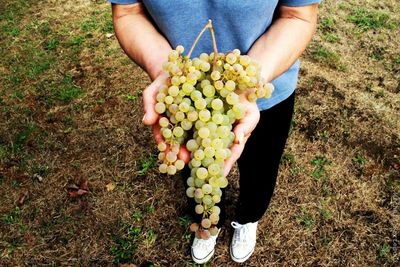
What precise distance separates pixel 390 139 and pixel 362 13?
7.05ft

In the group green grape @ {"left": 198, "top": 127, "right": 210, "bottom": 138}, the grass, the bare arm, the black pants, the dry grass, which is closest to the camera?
green grape @ {"left": 198, "top": 127, "right": 210, "bottom": 138}

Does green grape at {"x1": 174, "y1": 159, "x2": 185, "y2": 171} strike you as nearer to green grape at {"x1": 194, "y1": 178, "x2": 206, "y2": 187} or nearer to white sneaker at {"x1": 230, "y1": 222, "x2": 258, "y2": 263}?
green grape at {"x1": 194, "y1": 178, "x2": 206, "y2": 187}

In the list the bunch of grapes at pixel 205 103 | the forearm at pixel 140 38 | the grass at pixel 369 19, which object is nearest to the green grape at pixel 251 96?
the bunch of grapes at pixel 205 103

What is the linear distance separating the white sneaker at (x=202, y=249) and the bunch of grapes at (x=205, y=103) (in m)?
1.54

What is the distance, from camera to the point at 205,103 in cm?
141

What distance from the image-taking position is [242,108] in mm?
1451

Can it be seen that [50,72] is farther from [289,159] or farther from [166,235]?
[289,159]

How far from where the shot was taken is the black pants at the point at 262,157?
2.18 metres

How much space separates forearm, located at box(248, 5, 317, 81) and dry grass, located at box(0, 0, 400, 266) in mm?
1755

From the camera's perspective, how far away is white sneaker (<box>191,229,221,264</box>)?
294 centimetres

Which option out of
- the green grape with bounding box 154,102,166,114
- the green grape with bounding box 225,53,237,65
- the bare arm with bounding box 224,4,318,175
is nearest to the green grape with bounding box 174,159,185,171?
the green grape with bounding box 154,102,166,114

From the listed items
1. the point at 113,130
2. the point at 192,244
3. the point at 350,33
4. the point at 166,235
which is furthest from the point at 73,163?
the point at 350,33

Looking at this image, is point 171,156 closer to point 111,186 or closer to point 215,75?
point 215,75

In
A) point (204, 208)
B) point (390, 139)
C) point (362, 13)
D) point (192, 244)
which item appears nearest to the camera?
point (204, 208)
